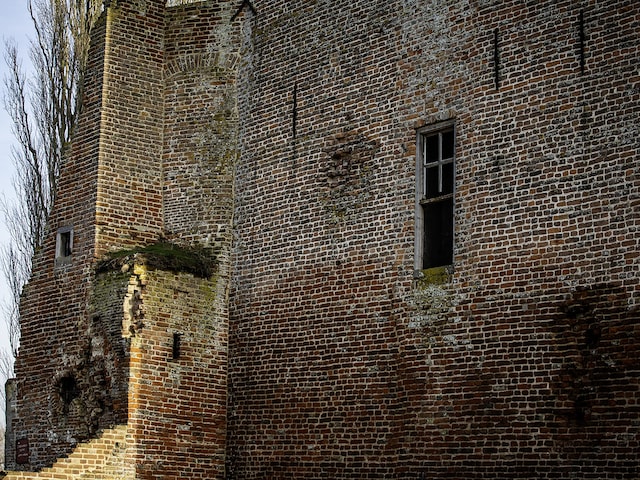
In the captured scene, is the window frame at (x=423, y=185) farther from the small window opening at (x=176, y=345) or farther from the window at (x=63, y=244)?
the window at (x=63, y=244)

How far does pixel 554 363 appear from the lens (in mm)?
11648

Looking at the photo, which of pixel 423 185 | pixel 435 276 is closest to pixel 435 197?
pixel 423 185

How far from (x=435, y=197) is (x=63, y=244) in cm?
623

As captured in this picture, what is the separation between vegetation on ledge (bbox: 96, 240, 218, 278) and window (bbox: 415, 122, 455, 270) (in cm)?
373

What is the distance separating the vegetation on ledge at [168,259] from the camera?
50.1 feet

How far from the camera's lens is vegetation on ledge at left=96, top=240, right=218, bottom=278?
601 inches

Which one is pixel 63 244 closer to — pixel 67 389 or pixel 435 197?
pixel 67 389

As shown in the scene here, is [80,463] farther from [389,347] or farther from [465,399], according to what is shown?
[465,399]

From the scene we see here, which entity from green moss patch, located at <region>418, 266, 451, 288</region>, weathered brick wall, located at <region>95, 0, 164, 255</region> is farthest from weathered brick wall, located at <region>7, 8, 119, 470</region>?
green moss patch, located at <region>418, 266, 451, 288</region>

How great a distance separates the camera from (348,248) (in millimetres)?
14305

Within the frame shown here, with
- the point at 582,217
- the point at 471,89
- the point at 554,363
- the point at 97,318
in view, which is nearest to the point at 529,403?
the point at 554,363

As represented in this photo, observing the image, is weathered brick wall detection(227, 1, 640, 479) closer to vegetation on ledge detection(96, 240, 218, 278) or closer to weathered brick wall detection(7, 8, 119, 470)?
vegetation on ledge detection(96, 240, 218, 278)

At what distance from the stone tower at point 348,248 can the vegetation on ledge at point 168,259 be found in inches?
1.8

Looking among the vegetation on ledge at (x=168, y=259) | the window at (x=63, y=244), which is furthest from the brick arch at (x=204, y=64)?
the window at (x=63, y=244)
